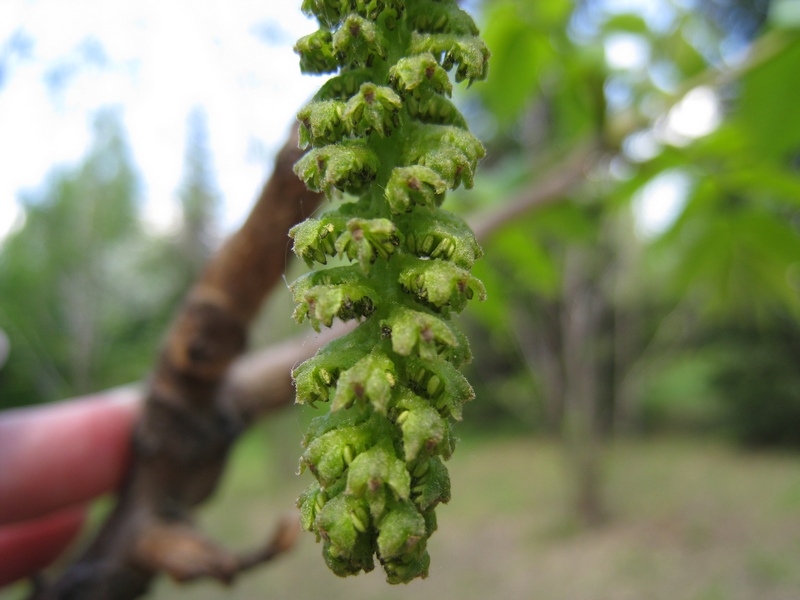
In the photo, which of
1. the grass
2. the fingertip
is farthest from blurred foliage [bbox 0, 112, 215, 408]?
the fingertip

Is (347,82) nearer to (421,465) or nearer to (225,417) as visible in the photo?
(421,465)

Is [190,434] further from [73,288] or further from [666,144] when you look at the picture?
[73,288]

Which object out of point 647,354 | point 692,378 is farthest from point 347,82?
point 692,378

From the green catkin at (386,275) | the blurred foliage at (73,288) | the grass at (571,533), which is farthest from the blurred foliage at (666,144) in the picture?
the blurred foliage at (73,288)

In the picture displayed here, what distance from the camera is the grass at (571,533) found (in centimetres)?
357

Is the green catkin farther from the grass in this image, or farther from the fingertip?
the grass

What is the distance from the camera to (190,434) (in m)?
0.84

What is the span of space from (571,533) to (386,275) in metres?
5.05

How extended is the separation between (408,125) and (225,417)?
2.06ft

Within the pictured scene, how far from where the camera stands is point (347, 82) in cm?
34

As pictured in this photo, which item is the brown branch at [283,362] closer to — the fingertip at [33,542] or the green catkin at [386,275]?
the fingertip at [33,542]

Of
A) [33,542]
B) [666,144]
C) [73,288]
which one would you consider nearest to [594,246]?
[666,144]

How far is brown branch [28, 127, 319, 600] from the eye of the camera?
0.67 m

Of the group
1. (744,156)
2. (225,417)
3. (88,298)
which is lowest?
(225,417)
